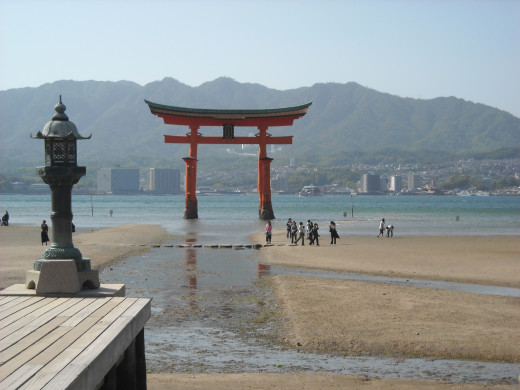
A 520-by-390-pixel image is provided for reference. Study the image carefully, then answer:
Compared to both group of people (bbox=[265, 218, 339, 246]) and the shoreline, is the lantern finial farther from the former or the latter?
group of people (bbox=[265, 218, 339, 246])

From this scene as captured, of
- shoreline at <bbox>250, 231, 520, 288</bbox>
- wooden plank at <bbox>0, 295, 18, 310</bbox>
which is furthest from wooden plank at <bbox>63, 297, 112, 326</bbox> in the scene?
shoreline at <bbox>250, 231, 520, 288</bbox>

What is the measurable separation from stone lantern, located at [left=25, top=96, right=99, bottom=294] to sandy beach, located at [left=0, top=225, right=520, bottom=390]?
196cm

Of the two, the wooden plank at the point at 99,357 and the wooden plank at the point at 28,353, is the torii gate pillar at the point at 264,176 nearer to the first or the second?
the wooden plank at the point at 99,357

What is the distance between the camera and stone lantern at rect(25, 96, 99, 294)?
9109mm

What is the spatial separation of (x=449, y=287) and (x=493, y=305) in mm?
3673

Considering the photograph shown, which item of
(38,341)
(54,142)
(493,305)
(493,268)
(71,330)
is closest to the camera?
(38,341)

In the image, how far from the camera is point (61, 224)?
9703 mm

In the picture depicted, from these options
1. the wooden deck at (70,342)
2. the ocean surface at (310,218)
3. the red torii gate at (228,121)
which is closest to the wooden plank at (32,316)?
the wooden deck at (70,342)

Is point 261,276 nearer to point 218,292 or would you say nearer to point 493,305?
point 218,292

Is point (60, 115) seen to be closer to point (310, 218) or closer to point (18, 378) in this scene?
point (18, 378)

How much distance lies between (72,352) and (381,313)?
33.5 ft

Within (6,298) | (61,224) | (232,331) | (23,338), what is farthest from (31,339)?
(232,331)

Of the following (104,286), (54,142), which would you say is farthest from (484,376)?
(54,142)

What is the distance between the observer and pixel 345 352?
12.0 metres
